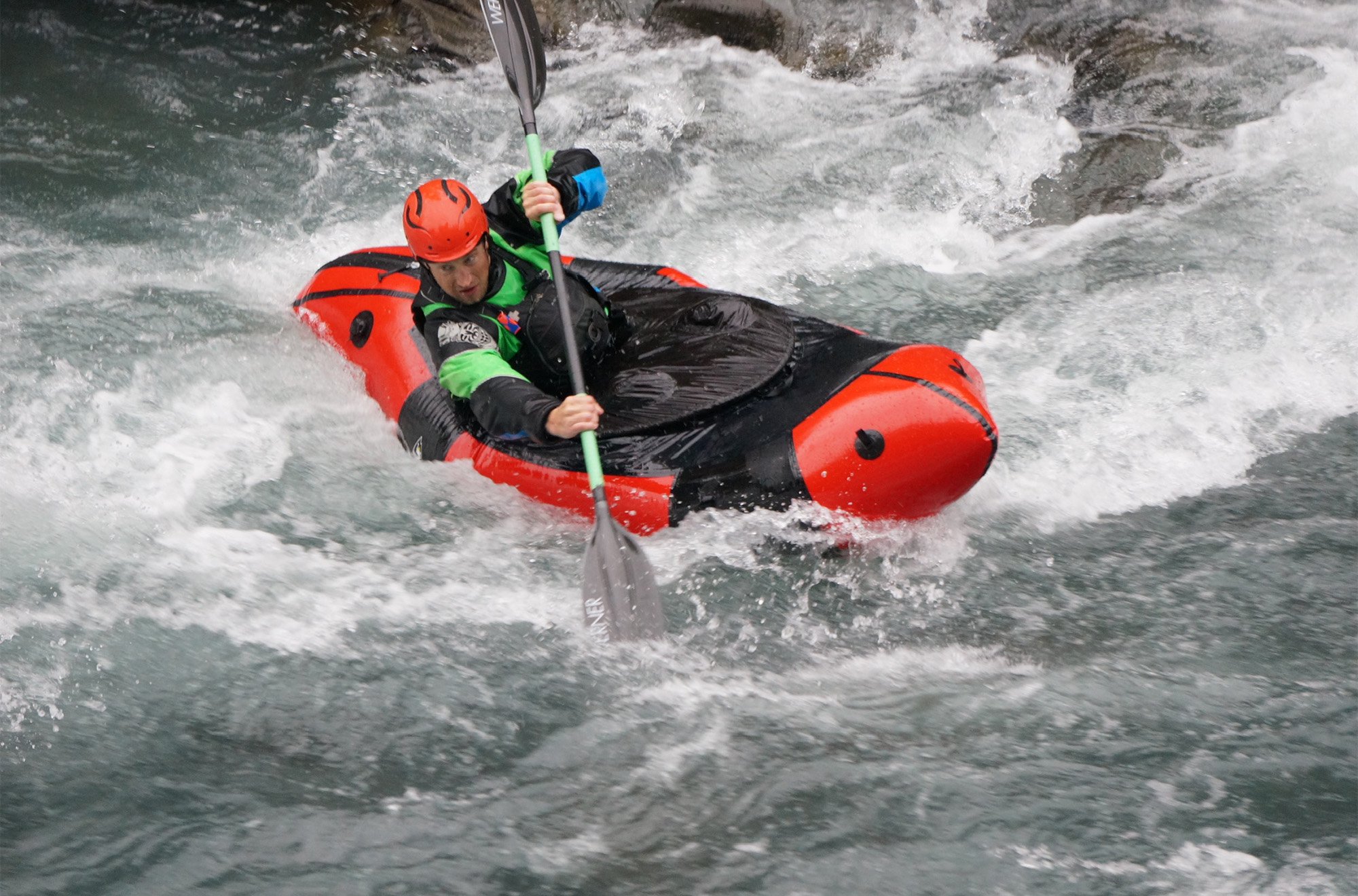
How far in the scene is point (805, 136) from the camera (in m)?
6.86

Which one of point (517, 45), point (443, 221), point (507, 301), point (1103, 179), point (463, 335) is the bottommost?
point (463, 335)

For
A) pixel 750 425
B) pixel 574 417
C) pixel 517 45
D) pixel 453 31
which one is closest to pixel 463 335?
pixel 574 417

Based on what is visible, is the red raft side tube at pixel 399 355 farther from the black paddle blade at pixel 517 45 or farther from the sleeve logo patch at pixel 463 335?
the black paddle blade at pixel 517 45

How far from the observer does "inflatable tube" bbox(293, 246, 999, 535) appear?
11.9ft

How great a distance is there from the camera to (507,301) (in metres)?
4.00

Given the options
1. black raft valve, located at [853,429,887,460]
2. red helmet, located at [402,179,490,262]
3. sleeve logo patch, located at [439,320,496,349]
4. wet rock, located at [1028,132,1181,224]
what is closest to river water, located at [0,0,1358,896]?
wet rock, located at [1028,132,1181,224]

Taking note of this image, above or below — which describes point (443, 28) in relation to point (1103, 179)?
above

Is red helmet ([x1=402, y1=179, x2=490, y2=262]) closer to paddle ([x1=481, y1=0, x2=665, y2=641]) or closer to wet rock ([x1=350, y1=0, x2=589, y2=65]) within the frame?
paddle ([x1=481, y1=0, x2=665, y2=641])

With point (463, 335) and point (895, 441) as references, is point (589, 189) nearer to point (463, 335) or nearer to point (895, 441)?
point (463, 335)

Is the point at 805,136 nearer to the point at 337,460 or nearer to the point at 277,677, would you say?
the point at 337,460

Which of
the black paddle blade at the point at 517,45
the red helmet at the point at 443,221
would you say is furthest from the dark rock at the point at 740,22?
the red helmet at the point at 443,221

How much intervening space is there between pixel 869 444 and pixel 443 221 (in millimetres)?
1443

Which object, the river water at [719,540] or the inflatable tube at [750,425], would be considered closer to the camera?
the river water at [719,540]

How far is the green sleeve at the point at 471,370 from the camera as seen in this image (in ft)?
12.0
